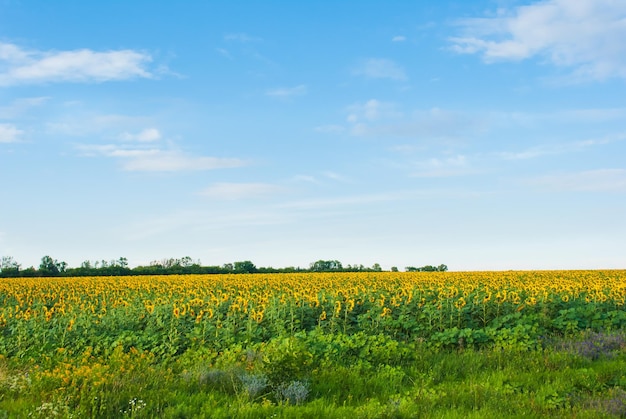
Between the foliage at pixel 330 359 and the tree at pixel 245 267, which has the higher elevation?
the tree at pixel 245 267

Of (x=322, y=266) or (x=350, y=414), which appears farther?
(x=322, y=266)

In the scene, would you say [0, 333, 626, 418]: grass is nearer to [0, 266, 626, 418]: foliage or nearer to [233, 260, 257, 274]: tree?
[0, 266, 626, 418]: foliage

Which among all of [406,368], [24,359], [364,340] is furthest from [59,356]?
[406,368]

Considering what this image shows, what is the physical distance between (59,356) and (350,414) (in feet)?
25.2

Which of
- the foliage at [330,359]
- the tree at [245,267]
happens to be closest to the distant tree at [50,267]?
the tree at [245,267]

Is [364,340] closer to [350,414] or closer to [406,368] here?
[406,368]

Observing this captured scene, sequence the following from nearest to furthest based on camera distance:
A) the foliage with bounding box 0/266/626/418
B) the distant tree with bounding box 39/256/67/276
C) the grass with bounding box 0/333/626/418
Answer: the grass with bounding box 0/333/626/418, the foliage with bounding box 0/266/626/418, the distant tree with bounding box 39/256/67/276

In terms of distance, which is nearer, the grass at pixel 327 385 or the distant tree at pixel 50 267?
the grass at pixel 327 385

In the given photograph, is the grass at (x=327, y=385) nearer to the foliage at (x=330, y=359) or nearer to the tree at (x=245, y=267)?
the foliage at (x=330, y=359)

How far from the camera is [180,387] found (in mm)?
8992

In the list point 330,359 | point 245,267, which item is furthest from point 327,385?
point 245,267

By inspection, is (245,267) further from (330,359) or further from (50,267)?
(330,359)

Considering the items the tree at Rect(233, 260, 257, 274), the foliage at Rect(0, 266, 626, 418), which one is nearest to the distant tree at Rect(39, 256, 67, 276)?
the tree at Rect(233, 260, 257, 274)

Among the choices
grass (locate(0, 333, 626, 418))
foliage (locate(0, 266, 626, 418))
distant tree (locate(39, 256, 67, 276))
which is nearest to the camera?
grass (locate(0, 333, 626, 418))
